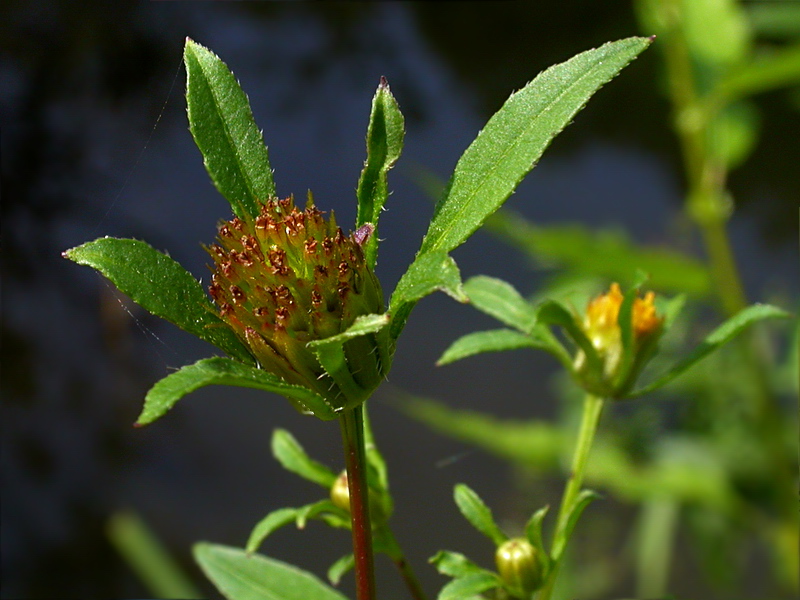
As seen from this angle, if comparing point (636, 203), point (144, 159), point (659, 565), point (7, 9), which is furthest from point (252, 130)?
point (636, 203)

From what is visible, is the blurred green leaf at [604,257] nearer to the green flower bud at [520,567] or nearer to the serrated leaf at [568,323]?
the serrated leaf at [568,323]

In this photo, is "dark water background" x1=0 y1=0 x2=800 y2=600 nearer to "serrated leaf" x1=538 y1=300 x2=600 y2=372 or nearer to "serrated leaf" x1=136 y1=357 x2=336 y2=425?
"serrated leaf" x1=538 y1=300 x2=600 y2=372

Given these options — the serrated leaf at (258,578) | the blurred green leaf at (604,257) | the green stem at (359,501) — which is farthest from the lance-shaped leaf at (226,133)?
the blurred green leaf at (604,257)

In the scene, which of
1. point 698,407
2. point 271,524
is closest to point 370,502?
point 271,524

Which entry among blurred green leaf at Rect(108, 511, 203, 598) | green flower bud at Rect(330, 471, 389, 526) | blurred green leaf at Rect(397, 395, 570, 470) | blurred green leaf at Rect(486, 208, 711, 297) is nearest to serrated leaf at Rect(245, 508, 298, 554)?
green flower bud at Rect(330, 471, 389, 526)

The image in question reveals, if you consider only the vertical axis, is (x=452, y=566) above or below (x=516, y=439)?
above

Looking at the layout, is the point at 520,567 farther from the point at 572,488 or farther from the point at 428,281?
the point at 428,281
